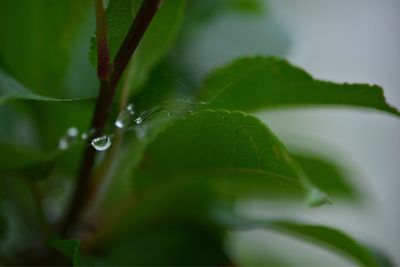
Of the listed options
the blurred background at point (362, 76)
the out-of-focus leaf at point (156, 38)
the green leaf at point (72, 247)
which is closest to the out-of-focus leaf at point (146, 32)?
the out-of-focus leaf at point (156, 38)

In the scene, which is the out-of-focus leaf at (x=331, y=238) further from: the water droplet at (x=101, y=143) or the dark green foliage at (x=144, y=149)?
the water droplet at (x=101, y=143)

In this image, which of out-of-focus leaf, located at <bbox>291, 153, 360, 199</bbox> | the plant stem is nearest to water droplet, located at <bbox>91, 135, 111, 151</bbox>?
the plant stem

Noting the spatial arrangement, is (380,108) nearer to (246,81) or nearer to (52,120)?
(246,81)

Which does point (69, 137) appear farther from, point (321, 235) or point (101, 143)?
point (321, 235)

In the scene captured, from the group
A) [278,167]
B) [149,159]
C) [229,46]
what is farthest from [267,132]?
[229,46]

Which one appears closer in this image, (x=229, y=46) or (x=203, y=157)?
(x=203, y=157)

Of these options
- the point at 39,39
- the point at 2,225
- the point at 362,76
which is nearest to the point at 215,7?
the point at 39,39
